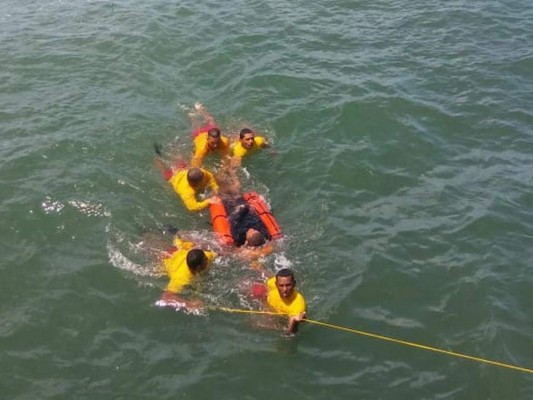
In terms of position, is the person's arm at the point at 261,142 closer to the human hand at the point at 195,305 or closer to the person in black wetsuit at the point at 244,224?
the person in black wetsuit at the point at 244,224

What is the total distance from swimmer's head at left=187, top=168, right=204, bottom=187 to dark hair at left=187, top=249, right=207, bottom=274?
2090 mm

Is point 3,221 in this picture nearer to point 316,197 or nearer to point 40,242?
point 40,242

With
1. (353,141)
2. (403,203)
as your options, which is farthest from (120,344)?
(353,141)

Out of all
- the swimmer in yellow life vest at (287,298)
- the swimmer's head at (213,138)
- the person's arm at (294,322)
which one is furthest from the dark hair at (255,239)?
the swimmer's head at (213,138)

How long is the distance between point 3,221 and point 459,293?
318 inches

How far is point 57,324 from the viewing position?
9078mm

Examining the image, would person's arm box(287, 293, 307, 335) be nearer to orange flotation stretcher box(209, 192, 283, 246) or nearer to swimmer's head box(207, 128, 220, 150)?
orange flotation stretcher box(209, 192, 283, 246)

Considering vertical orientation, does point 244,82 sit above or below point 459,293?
above

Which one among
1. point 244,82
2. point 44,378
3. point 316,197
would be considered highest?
point 244,82

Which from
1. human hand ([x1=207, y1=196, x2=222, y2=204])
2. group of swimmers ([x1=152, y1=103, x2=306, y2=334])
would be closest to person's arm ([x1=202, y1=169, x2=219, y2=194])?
group of swimmers ([x1=152, y1=103, x2=306, y2=334])

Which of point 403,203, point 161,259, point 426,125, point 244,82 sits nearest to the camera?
point 161,259

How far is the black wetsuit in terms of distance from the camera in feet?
34.9

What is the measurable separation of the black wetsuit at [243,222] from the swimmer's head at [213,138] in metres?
1.71

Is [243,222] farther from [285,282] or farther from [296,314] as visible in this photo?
[296,314]
